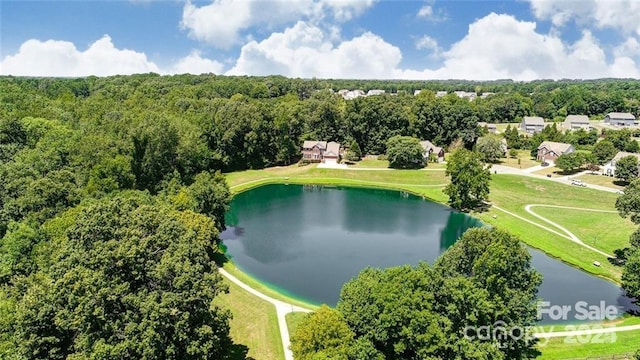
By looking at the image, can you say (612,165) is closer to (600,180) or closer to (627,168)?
(600,180)

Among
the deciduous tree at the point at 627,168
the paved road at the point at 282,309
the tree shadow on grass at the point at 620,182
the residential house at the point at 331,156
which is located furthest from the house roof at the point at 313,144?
the deciduous tree at the point at 627,168

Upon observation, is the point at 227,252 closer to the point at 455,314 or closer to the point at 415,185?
the point at 455,314

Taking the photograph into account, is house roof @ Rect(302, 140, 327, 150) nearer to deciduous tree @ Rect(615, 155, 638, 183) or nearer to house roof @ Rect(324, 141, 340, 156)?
house roof @ Rect(324, 141, 340, 156)

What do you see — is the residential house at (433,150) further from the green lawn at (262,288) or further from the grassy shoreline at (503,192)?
the green lawn at (262,288)

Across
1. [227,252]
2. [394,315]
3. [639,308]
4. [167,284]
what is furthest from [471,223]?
[167,284]

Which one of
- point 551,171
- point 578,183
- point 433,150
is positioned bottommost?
point 578,183

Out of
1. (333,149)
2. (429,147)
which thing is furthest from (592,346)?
(333,149)
